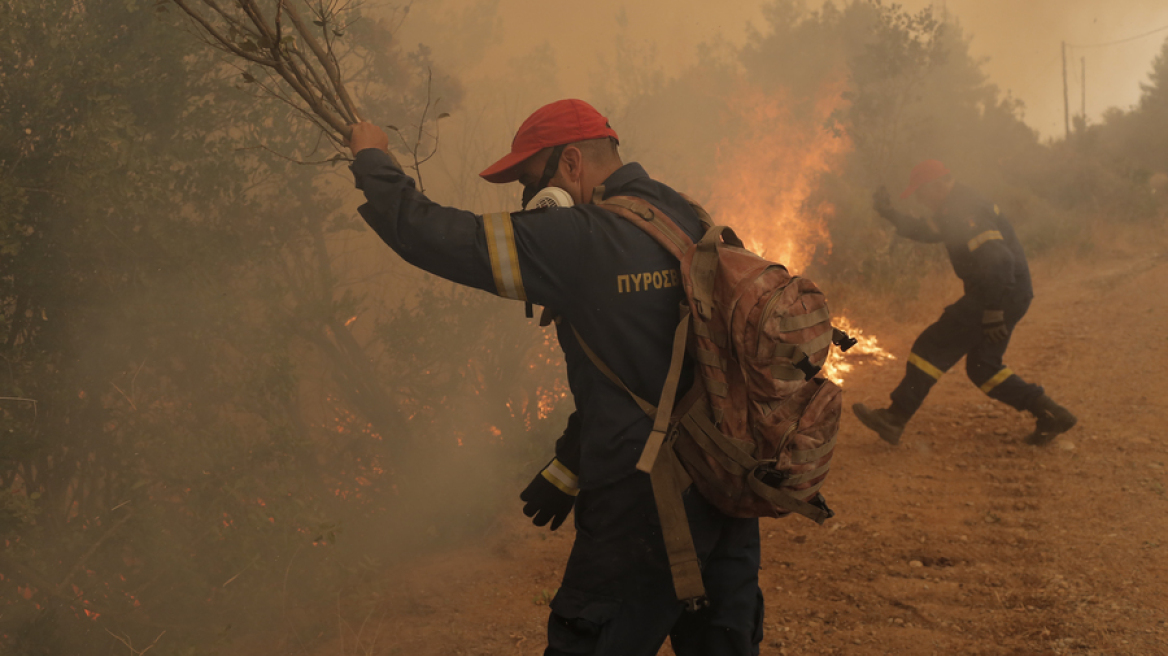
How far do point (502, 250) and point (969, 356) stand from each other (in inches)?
190

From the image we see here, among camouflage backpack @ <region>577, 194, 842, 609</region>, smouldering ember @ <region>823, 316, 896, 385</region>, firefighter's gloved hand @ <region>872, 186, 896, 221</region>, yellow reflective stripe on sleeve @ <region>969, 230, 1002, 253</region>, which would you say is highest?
firefighter's gloved hand @ <region>872, 186, 896, 221</region>

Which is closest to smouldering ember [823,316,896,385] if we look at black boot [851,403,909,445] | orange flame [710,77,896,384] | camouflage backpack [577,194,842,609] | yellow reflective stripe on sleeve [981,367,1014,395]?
orange flame [710,77,896,384]

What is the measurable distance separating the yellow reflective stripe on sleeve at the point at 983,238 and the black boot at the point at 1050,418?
1238 millimetres

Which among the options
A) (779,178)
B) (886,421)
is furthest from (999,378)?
(779,178)

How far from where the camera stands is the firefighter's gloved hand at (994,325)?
204 inches

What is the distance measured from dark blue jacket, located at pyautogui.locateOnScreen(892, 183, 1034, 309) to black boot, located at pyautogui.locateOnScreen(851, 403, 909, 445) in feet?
3.64

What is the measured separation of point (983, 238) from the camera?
206 inches

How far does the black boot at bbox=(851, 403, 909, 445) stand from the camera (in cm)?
574

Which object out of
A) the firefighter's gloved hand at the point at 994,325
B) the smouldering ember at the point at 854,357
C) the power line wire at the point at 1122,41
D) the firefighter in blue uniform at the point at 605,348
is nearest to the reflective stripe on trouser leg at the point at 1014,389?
the firefighter's gloved hand at the point at 994,325

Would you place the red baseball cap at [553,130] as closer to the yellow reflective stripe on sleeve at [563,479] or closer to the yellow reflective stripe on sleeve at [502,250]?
the yellow reflective stripe on sleeve at [502,250]

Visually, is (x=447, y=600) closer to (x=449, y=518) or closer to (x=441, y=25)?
(x=449, y=518)

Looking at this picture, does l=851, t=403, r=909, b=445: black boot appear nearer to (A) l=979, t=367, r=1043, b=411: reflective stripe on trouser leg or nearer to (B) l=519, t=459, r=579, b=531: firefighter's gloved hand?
(A) l=979, t=367, r=1043, b=411: reflective stripe on trouser leg

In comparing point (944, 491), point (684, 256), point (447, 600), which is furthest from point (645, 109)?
point (684, 256)

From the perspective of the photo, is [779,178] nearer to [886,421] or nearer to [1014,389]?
[886,421]
